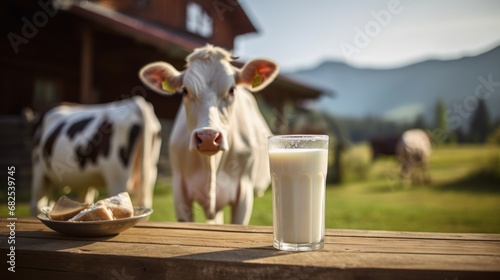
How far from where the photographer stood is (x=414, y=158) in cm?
1134

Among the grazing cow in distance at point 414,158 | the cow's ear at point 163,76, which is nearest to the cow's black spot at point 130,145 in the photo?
the cow's ear at point 163,76

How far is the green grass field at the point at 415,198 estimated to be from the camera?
5.14m

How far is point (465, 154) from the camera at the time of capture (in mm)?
12711

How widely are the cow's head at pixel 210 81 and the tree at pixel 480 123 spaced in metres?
9.52

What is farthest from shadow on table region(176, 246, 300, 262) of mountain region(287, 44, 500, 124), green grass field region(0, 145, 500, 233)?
mountain region(287, 44, 500, 124)

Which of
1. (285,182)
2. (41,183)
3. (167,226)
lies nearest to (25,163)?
(41,183)

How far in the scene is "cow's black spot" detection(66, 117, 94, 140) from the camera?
14.0 ft

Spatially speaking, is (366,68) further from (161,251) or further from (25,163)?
(161,251)

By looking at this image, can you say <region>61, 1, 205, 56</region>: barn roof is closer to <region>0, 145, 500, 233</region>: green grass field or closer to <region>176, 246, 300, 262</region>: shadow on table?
<region>0, 145, 500, 233</region>: green grass field

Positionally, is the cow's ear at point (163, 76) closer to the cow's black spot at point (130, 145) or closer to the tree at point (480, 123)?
the cow's black spot at point (130, 145)

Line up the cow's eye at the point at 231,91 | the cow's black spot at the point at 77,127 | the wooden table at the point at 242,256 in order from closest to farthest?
the wooden table at the point at 242,256 < the cow's eye at the point at 231,91 < the cow's black spot at the point at 77,127

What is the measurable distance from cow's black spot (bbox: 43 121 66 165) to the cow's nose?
3166 millimetres

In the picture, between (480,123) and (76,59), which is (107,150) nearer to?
(76,59)

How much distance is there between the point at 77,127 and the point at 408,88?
2067 cm
